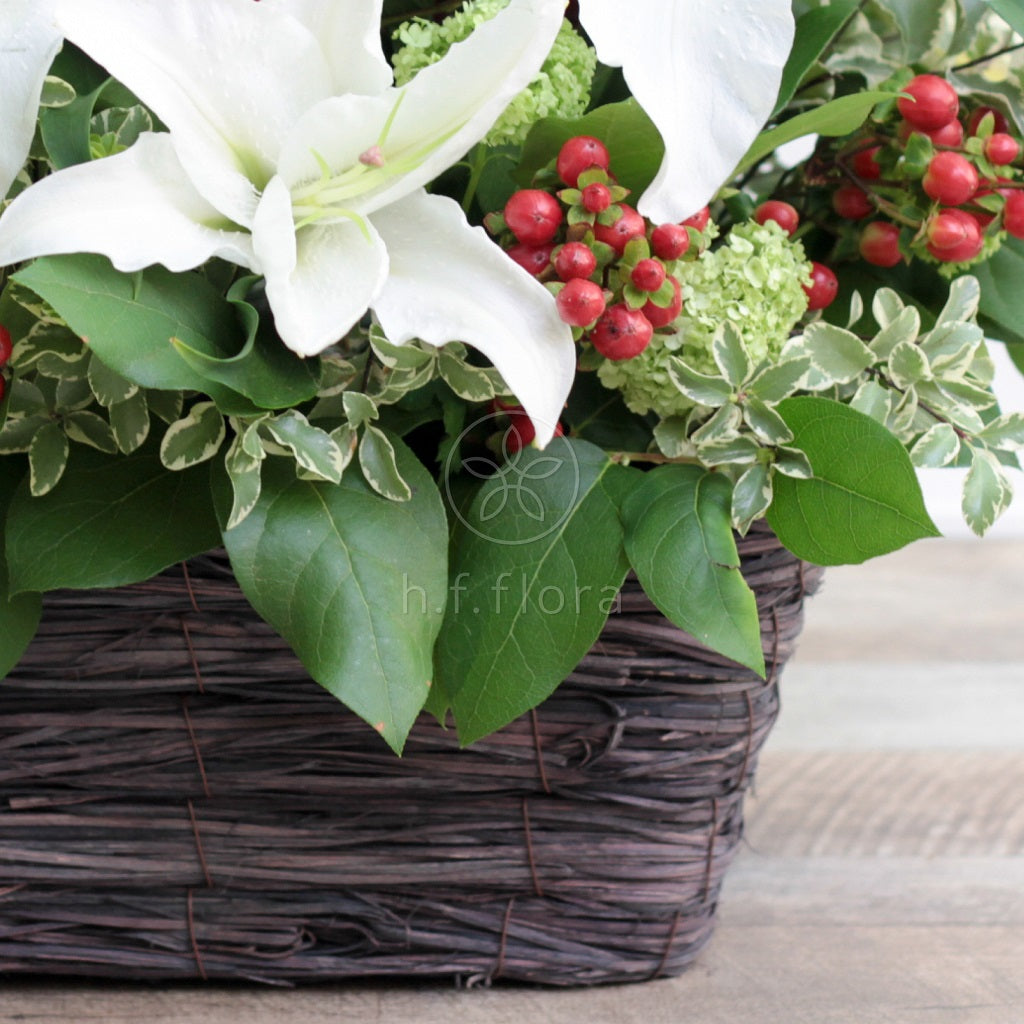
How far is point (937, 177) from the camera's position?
0.44 metres

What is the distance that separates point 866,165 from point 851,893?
12.6 inches

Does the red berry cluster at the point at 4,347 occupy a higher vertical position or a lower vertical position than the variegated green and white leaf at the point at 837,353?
lower

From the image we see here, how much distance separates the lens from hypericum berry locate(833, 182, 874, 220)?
49 cm

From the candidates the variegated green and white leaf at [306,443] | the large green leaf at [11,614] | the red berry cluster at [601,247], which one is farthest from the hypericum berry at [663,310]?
the large green leaf at [11,614]

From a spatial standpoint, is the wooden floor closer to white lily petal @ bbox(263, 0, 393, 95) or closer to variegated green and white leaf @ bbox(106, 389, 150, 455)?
variegated green and white leaf @ bbox(106, 389, 150, 455)

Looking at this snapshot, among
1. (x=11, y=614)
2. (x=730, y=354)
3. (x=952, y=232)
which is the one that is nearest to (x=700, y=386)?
(x=730, y=354)

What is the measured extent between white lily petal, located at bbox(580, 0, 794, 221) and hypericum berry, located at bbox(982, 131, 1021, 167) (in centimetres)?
13

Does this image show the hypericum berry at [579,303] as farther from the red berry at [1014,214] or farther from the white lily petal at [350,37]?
the red berry at [1014,214]

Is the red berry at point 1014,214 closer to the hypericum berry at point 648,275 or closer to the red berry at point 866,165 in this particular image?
the red berry at point 866,165

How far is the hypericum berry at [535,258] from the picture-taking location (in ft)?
1.24

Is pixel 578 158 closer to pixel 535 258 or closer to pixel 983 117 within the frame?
pixel 535 258

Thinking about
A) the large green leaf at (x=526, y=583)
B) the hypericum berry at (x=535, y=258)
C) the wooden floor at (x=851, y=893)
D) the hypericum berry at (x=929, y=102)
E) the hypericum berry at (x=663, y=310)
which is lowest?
the wooden floor at (x=851, y=893)

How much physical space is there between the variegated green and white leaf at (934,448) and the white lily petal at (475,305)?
0.45ft

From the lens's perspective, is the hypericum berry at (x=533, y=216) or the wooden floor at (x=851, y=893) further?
the wooden floor at (x=851, y=893)
